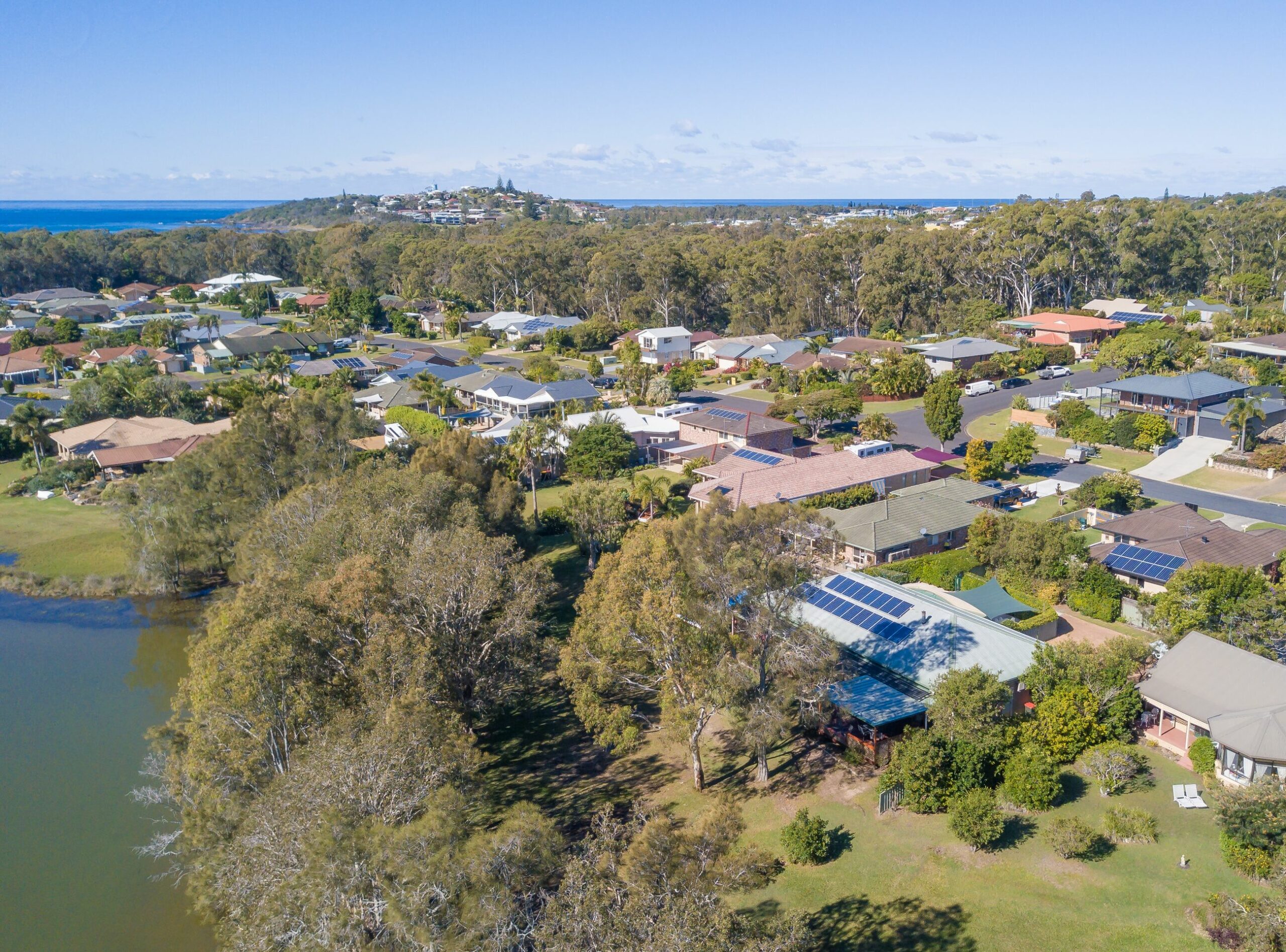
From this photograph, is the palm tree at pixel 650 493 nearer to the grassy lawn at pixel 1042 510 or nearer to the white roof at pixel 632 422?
the white roof at pixel 632 422

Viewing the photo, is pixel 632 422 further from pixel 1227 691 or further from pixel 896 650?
pixel 1227 691

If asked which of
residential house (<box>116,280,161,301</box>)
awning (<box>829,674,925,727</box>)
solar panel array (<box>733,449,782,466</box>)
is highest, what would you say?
residential house (<box>116,280,161,301</box>)

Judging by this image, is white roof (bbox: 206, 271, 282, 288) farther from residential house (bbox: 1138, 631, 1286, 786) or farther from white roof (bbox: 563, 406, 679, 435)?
residential house (bbox: 1138, 631, 1286, 786)

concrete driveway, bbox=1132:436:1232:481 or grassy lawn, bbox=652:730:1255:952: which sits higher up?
concrete driveway, bbox=1132:436:1232:481

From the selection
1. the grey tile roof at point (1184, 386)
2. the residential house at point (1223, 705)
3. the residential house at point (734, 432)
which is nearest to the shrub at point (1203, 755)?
the residential house at point (1223, 705)

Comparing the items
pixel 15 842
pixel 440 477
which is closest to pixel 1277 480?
pixel 440 477

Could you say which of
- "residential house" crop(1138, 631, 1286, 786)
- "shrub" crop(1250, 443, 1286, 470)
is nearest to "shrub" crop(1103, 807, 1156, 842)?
"residential house" crop(1138, 631, 1286, 786)
